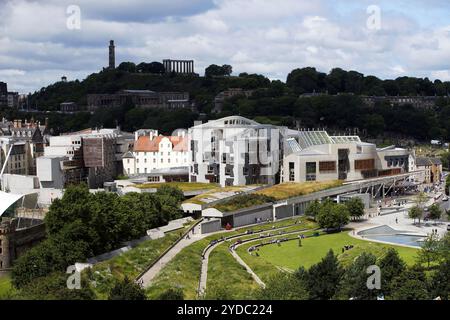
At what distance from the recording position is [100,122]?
448ft

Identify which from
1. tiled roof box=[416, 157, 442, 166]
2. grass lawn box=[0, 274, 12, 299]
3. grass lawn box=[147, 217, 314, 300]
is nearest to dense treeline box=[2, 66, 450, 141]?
tiled roof box=[416, 157, 442, 166]

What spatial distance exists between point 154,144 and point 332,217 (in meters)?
33.3

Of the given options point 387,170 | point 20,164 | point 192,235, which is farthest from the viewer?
point 387,170

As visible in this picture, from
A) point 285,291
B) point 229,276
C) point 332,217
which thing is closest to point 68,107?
point 332,217

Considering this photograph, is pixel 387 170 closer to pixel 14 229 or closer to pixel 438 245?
pixel 438 245

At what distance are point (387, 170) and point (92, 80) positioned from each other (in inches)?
4362

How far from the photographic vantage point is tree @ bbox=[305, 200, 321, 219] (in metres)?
61.7

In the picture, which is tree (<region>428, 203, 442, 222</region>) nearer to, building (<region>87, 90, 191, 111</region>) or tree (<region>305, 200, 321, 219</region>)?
tree (<region>305, 200, 321, 219</region>)

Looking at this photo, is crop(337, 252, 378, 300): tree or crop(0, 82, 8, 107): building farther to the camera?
crop(0, 82, 8, 107): building

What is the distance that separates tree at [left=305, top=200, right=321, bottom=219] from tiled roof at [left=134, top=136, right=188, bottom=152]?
81.6ft

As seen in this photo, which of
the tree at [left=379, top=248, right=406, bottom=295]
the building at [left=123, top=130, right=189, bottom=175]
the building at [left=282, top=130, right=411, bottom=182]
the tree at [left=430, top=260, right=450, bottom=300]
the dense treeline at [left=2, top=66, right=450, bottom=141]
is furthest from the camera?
the dense treeline at [left=2, top=66, right=450, bottom=141]

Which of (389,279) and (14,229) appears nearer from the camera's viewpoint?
(389,279)

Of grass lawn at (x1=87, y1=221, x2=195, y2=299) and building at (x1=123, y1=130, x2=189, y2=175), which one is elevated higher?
building at (x1=123, y1=130, x2=189, y2=175)
